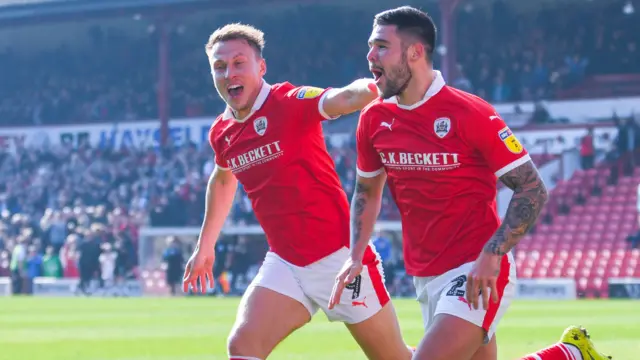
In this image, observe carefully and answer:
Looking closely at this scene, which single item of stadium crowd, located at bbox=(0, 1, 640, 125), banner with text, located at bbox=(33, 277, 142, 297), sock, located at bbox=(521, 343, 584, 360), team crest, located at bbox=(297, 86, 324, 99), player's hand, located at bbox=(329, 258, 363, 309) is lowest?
banner with text, located at bbox=(33, 277, 142, 297)

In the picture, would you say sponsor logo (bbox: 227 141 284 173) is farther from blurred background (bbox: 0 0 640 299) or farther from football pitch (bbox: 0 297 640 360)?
blurred background (bbox: 0 0 640 299)

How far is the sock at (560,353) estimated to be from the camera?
7.82 m

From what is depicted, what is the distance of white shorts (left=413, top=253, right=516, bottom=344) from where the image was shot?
6.27 m

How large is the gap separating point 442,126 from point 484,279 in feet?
2.88

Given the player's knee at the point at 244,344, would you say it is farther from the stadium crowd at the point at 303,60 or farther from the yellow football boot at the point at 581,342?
the stadium crowd at the point at 303,60

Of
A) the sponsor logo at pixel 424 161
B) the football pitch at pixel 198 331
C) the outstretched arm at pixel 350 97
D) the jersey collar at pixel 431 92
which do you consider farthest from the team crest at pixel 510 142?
the football pitch at pixel 198 331

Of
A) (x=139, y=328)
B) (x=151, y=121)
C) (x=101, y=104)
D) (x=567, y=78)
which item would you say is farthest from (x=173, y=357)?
(x=101, y=104)

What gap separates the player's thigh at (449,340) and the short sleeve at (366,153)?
95cm

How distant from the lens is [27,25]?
4406 centimetres

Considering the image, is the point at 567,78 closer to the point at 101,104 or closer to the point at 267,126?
the point at 101,104

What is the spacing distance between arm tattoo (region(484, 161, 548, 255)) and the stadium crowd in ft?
89.2

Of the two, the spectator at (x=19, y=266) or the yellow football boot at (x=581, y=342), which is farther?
the spectator at (x=19, y=266)

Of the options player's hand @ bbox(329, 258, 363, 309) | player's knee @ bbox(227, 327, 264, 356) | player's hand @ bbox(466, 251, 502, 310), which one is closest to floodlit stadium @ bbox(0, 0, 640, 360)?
player's knee @ bbox(227, 327, 264, 356)

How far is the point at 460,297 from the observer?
6.29 metres
